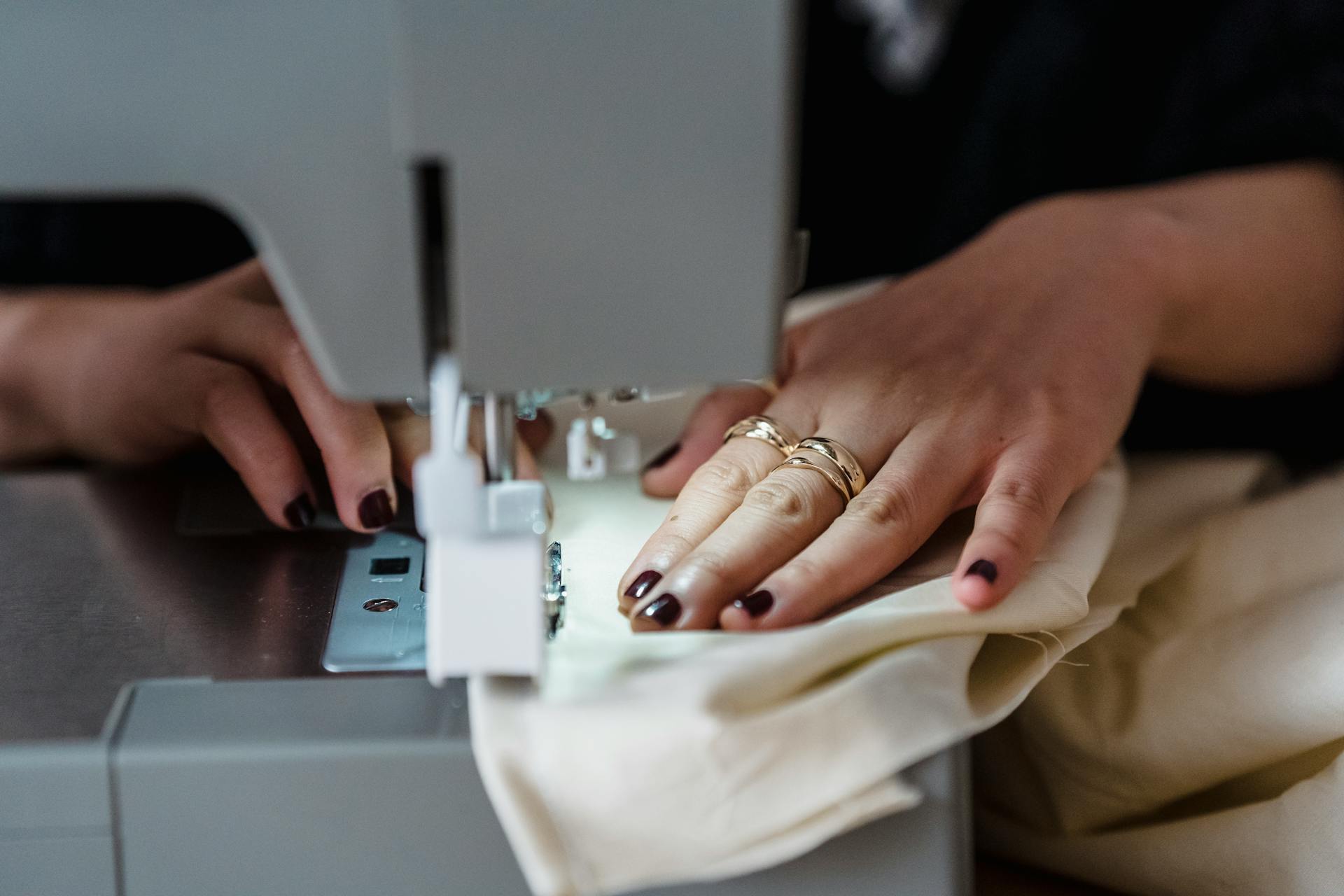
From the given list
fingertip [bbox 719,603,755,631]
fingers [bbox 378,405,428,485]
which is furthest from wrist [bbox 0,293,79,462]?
fingertip [bbox 719,603,755,631]

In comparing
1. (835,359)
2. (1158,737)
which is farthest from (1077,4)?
(1158,737)

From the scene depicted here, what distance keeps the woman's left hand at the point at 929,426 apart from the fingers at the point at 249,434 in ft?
0.59

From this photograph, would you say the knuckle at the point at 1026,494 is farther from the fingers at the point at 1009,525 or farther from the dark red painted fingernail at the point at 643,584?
the dark red painted fingernail at the point at 643,584

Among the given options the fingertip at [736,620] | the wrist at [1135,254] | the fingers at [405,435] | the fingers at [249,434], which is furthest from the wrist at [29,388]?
the wrist at [1135,254]

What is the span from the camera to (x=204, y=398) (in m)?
0.63

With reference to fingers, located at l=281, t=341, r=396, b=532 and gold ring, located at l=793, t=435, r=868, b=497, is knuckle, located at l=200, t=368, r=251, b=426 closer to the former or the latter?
fingers, located at l=281, t=341, r=396, b=532

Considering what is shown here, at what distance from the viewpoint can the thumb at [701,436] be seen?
0.60 meters

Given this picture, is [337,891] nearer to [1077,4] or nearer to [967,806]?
[967,806]

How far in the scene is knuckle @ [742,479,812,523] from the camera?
0.51m

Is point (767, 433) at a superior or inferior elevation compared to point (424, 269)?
inferior

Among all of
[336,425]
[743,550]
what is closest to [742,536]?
[743,550]

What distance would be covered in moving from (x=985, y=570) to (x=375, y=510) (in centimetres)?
28

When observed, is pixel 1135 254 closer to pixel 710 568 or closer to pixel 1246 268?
pixel 1246 268

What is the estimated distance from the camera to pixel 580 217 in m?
0.39
